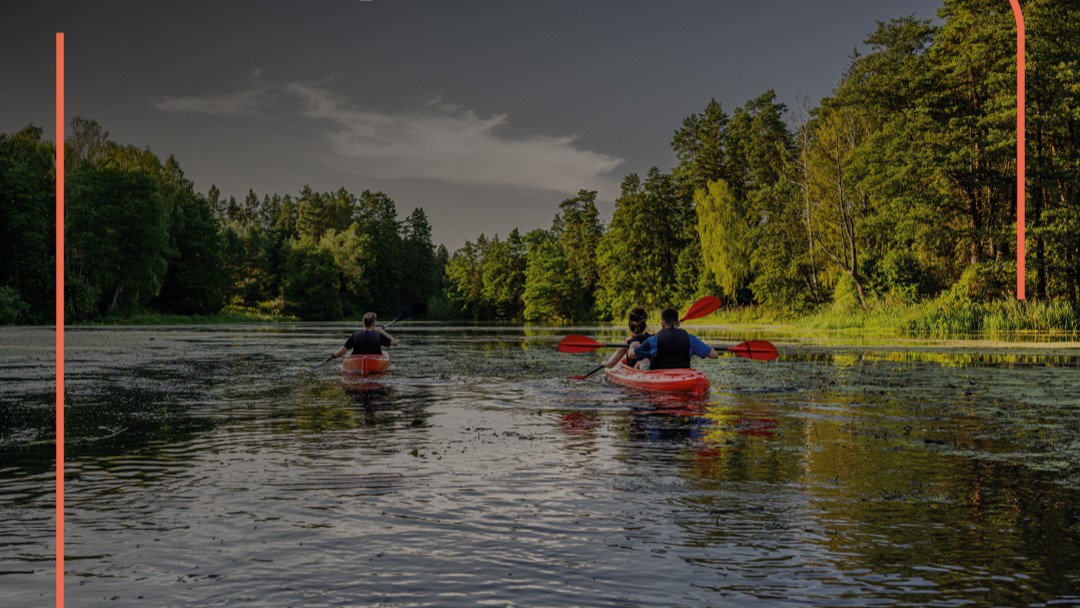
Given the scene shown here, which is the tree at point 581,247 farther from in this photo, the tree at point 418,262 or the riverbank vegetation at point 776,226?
the tree at point 418,262

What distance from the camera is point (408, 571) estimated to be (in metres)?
5.86

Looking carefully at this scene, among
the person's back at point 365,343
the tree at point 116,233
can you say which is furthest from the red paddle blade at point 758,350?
the tree at point 116,233

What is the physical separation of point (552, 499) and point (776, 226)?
204 ft

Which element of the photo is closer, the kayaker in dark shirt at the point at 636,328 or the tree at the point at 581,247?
the kayaker in dark shirt at the point at 636,328

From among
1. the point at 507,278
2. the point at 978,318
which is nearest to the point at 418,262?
the point at 507,278

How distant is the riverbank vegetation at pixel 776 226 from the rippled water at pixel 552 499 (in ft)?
103

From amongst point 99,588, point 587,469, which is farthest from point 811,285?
point 99,588

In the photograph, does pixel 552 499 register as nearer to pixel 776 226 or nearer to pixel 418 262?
pixel 776 226

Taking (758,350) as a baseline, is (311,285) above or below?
above

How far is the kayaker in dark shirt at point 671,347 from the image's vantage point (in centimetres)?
1661

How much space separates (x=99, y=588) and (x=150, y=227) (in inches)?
3156

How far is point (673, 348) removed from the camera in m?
16.7

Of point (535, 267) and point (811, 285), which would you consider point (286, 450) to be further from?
point (535, 267)

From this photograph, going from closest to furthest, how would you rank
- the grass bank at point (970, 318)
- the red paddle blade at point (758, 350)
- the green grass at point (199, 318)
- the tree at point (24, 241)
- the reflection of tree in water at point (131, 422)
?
the reflection of tree in water at point (131, 422) < the red paddle blade at point (758, 350) < the grass bank at point (970, 318) < the tree at point (24, 241) < the green grass at point (199, 318)
